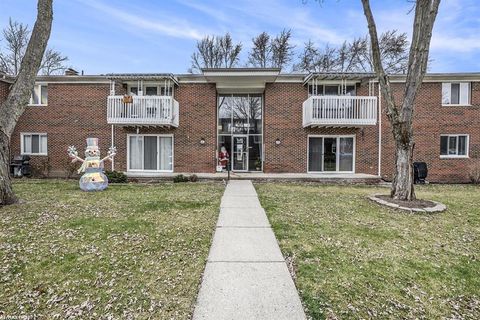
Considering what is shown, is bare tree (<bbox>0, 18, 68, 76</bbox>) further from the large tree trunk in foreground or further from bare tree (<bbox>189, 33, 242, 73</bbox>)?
the large tree trunk in foreground

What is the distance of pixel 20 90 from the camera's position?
7.21 metres

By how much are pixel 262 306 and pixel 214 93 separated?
1323 cm

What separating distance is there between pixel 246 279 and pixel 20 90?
7.47 metres

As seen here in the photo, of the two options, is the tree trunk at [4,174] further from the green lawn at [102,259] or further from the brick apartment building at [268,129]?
the brick apartment building at [268,129]

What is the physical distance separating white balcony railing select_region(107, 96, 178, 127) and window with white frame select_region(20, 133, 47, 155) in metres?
4.75

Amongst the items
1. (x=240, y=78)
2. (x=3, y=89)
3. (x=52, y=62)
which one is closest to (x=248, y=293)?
(x=240, y=78)

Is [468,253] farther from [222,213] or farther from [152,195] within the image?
[152,195]

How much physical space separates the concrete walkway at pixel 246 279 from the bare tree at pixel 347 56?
2364 cm

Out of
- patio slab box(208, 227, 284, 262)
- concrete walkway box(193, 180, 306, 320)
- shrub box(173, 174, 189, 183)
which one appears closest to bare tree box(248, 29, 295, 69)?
shrub box(173, 174, 189, 183)

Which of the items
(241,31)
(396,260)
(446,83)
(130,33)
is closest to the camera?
(396,260)

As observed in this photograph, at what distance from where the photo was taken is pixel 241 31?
2597cm

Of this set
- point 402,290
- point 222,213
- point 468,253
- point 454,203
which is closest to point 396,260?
point 402,290

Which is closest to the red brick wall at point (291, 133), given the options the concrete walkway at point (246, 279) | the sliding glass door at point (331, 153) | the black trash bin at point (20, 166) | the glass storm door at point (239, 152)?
the sliding glass door at point (331, 153)

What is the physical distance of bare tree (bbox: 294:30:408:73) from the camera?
2520 cm
